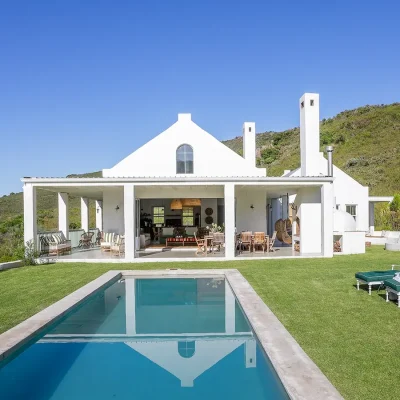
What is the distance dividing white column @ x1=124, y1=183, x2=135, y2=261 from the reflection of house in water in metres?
4.69

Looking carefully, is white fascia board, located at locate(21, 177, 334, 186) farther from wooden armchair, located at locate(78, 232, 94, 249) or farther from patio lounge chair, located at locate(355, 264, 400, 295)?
patio lounge chair, located at locate(355, 264, 400, 295)

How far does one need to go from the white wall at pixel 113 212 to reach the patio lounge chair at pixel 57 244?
7.79 feet

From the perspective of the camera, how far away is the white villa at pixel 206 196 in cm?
1767

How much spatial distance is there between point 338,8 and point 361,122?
48.7 meters

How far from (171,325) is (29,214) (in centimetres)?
1093

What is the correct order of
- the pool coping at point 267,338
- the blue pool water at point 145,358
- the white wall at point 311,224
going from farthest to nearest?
the white wall at point 311,224 < the blue pool water at point 145,358 < the pool coping at point 267,338

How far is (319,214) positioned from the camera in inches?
766

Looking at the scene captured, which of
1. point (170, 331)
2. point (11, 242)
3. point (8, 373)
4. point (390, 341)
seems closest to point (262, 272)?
point (170, 331)

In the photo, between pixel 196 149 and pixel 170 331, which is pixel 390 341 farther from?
pixel 196 149

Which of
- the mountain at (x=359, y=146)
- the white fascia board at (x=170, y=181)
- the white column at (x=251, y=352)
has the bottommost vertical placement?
the white column at (x=251, y=352)

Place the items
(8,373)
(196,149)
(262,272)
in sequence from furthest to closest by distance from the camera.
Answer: (196,149) → (262,272) → (8,373)

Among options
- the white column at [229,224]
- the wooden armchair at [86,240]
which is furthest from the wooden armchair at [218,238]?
the wooden armchair at [86,240]

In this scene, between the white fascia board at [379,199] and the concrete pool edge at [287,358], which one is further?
the white fascia board at [379,199]

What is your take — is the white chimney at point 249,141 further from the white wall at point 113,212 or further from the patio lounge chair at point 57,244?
the patio lounge chair at point 57,244
